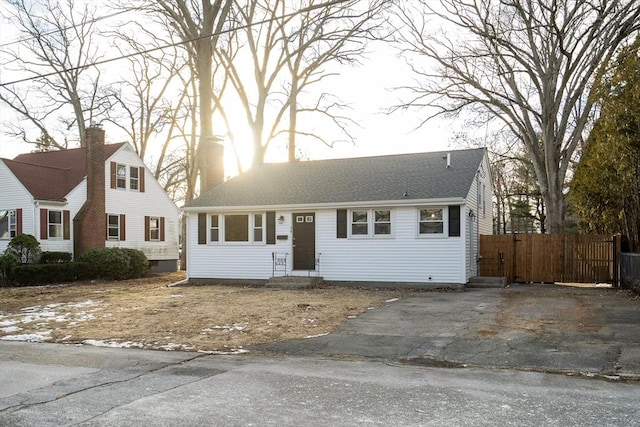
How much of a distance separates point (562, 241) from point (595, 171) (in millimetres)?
3166

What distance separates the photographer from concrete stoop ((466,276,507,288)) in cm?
1786

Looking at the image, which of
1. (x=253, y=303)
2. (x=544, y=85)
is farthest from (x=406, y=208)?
(x=544, y=85)

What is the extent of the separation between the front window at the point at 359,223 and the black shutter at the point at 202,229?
579 cm

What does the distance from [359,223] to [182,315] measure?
7.97 meters

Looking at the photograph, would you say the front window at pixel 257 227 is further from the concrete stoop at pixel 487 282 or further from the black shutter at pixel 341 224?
the concrete stoop at pixel 487 282

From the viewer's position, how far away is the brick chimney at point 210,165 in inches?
934

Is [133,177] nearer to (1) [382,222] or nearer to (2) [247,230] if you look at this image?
(2) [247,230]

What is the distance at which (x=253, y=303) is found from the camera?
45.7 feet

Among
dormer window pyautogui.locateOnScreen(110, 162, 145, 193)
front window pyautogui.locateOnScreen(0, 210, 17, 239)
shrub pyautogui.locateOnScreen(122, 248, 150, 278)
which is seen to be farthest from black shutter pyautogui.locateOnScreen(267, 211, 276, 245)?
front window pyautogui.locateOnScreen(0, 210, 17, 239)

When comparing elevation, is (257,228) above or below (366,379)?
above

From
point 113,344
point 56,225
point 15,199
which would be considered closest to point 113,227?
point 56,225

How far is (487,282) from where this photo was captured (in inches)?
708

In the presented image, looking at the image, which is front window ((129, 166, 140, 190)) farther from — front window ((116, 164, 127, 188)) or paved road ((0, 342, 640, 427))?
paved road ((0, 342, 640, 427))

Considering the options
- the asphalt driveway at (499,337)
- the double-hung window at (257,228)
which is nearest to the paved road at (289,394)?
the asphalt driveway at (499,337)
